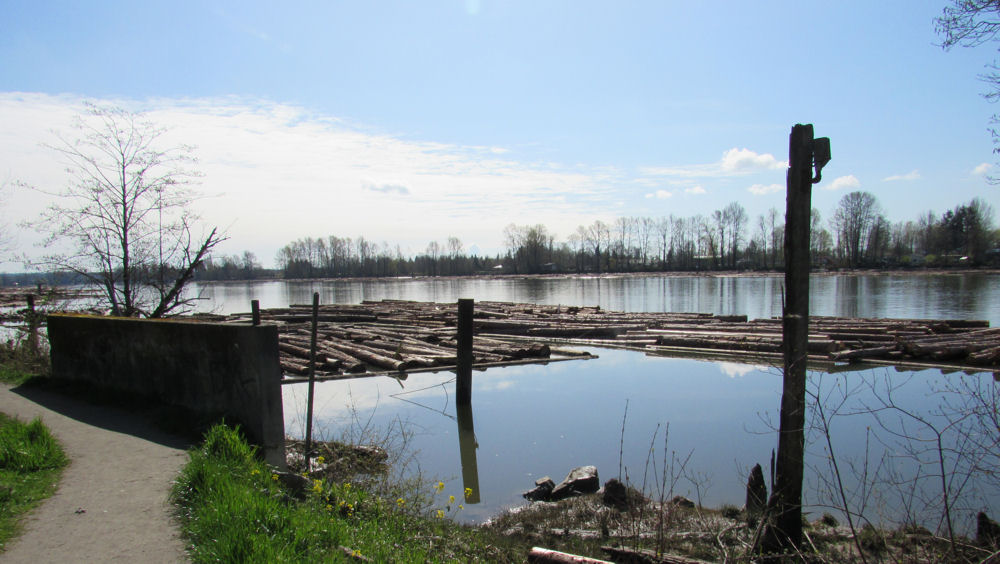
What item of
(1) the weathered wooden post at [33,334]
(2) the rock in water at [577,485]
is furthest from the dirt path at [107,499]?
(1) the weathered wooden post at [33,334]

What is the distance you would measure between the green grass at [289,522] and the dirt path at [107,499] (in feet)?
0.79

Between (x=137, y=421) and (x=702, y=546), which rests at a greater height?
(x=137, y=421)

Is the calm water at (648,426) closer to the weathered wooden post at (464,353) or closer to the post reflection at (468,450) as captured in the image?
the post reflection at (468,450)

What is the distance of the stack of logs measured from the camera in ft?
55.5

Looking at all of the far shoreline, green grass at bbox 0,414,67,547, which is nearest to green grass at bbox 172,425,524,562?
green grass at bbox 0,414,67,547

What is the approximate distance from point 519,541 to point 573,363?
12090mm

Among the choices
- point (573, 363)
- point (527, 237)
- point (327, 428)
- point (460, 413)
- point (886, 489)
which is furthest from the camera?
point (527, 237)

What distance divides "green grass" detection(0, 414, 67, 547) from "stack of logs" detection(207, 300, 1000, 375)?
9.47 m

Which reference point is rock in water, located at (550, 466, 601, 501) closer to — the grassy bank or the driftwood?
the grassy bank

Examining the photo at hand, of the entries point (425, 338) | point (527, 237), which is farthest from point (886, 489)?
point (527, 237)

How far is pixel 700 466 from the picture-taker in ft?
28.9

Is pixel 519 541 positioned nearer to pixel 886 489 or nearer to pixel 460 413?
pixel 886 489

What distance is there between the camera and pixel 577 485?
305 inches

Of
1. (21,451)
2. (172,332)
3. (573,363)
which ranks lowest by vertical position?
(573,363)
